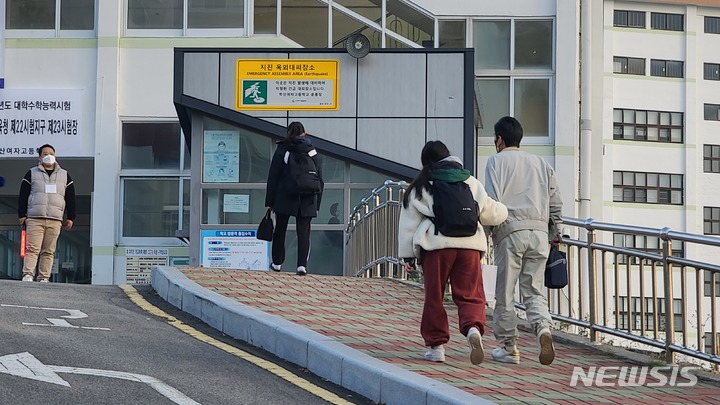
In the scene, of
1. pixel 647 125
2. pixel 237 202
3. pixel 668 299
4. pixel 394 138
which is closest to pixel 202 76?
pixel 237 202

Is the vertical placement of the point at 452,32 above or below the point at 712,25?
below

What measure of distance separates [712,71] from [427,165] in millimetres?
49762

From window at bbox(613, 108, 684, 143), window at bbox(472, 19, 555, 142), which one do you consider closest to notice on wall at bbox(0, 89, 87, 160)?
window at bbox(472, 19, 555, 142)

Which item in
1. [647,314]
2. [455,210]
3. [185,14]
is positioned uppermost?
[185,14]

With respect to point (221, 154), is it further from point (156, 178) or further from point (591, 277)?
point (591, 277)

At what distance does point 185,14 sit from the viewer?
2856 cm

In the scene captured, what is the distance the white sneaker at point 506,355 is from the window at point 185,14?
19971mm

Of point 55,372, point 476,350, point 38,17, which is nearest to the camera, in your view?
point 55,372

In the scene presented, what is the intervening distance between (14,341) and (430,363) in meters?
2.92

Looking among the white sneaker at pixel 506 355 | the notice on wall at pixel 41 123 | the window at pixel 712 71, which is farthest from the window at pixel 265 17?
the window at pixel 712 71

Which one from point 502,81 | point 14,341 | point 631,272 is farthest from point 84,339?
point 502,81

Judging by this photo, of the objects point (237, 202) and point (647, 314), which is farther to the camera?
point (237, 202)

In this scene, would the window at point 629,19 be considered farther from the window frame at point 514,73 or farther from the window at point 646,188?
the window frame at point 514,73

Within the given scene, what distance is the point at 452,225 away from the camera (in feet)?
28.1
